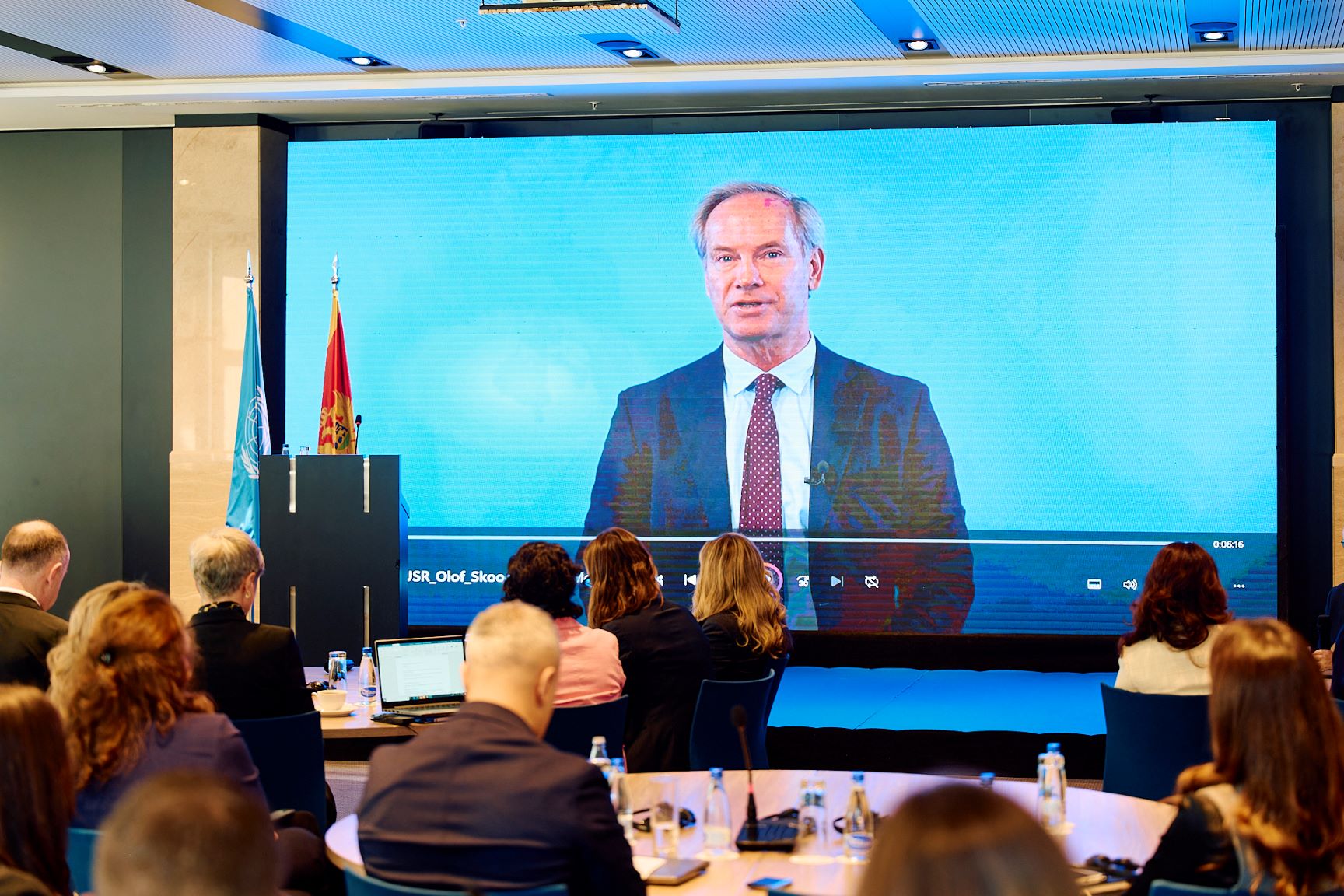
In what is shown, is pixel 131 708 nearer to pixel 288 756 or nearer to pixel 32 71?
pixel 288 756

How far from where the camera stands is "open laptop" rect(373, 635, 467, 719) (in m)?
4.88

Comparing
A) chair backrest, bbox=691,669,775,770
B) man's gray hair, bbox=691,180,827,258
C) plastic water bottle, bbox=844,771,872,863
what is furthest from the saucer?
man's gray hair, bbox=691,180,827,258

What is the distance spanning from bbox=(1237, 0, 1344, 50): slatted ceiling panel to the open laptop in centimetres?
459

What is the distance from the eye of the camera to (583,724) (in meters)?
4.11

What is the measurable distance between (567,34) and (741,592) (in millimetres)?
3132

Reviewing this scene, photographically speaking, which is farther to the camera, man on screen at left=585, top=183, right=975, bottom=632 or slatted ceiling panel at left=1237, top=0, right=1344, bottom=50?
man on screen at left=585, top=183, right=975, bottom=632

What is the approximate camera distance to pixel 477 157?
25.5 ft

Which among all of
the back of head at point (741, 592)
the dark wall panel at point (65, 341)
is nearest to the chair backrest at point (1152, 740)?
the back of head at point (741, 592)

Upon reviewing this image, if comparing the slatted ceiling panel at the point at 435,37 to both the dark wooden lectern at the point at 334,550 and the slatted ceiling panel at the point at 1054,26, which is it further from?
the dark wooden lectern at the point at 334,550

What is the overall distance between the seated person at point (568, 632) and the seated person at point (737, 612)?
567 mm

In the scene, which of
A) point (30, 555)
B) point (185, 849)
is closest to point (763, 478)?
point (30, 555)

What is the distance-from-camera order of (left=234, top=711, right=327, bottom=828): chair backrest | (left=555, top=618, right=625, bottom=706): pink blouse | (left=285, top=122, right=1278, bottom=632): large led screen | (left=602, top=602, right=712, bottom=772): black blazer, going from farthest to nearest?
(left=285, top=122, right=1278, bottom=632): large led screen
(left=602, top=602, right=712, bottom=772): black blazer
(left=555, top=618, right=625, bottom=706): pink blouse
(left=234, top=711, right=327, bottom=828): chair backrest

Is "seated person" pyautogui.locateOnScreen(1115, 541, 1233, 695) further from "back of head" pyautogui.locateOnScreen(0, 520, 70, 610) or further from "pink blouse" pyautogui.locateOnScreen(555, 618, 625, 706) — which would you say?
"back of head" pyautogui.locateOnScreen(0, 520, 70, 610)

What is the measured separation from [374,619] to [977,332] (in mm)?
3494
